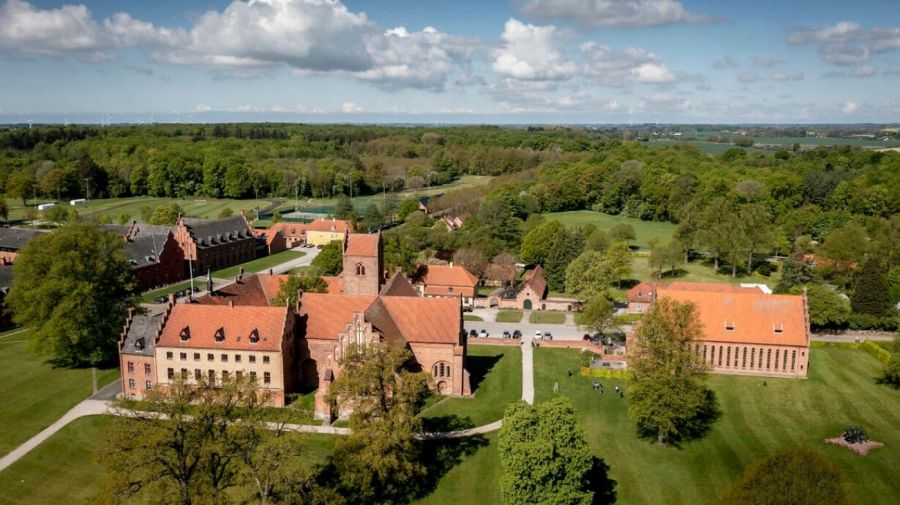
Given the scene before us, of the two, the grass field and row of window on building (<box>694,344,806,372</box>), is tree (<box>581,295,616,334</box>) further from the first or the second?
the grass field

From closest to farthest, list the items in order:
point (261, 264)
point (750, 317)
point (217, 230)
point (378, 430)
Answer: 1. point (378, 430)
2. point (750, 317)
3. point (217, 230)
4. point (261, 264)

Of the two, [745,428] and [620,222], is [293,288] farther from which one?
[620,222]

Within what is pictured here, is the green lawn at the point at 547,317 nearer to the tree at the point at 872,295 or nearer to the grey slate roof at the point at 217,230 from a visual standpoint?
the tree at the point at 872,295

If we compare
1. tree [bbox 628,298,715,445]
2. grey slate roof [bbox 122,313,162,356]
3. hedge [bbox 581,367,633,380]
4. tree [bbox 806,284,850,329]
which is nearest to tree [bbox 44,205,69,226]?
grey slate roof [bbox 122,313,162,356]

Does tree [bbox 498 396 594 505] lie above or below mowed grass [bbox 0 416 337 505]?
above

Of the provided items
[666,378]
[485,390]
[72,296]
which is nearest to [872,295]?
[666,378]

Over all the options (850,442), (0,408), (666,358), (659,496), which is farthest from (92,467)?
(850,442)
